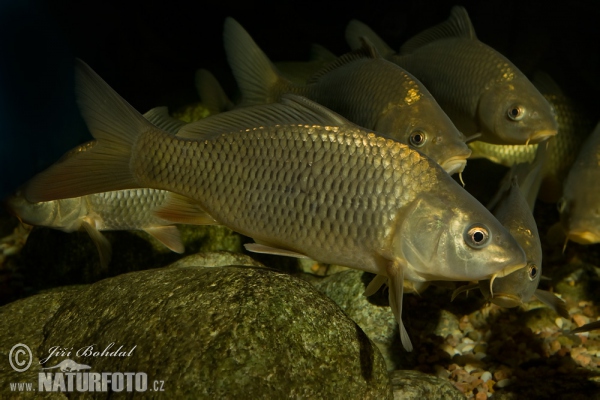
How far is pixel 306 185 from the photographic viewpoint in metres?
2.32

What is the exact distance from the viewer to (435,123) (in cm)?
293

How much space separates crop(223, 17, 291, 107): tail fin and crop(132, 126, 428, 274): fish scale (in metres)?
1.41

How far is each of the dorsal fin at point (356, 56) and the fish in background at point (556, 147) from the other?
6.26ft

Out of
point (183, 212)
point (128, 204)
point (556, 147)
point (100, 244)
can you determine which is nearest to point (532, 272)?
point (183, 212)

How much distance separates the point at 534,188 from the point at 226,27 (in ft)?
8.37

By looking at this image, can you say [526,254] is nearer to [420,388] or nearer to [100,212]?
[420,388]

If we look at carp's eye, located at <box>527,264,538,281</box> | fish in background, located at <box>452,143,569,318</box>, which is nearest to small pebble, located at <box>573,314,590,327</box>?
fish in background, located at <box>452,143,569,318</box>

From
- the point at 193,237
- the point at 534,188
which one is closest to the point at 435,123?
the point at 534,188

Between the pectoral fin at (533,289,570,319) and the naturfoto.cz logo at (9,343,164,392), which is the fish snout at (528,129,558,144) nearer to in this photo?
the pectoral fin at (533,289,570,319)

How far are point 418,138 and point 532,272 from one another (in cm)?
99

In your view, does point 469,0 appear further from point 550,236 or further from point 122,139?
point 122,139

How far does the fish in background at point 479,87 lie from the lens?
3506mm

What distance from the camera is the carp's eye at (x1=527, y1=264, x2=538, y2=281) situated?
2826 millimetres

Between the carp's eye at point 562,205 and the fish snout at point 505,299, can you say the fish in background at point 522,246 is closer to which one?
the fish snout at point 505,299
